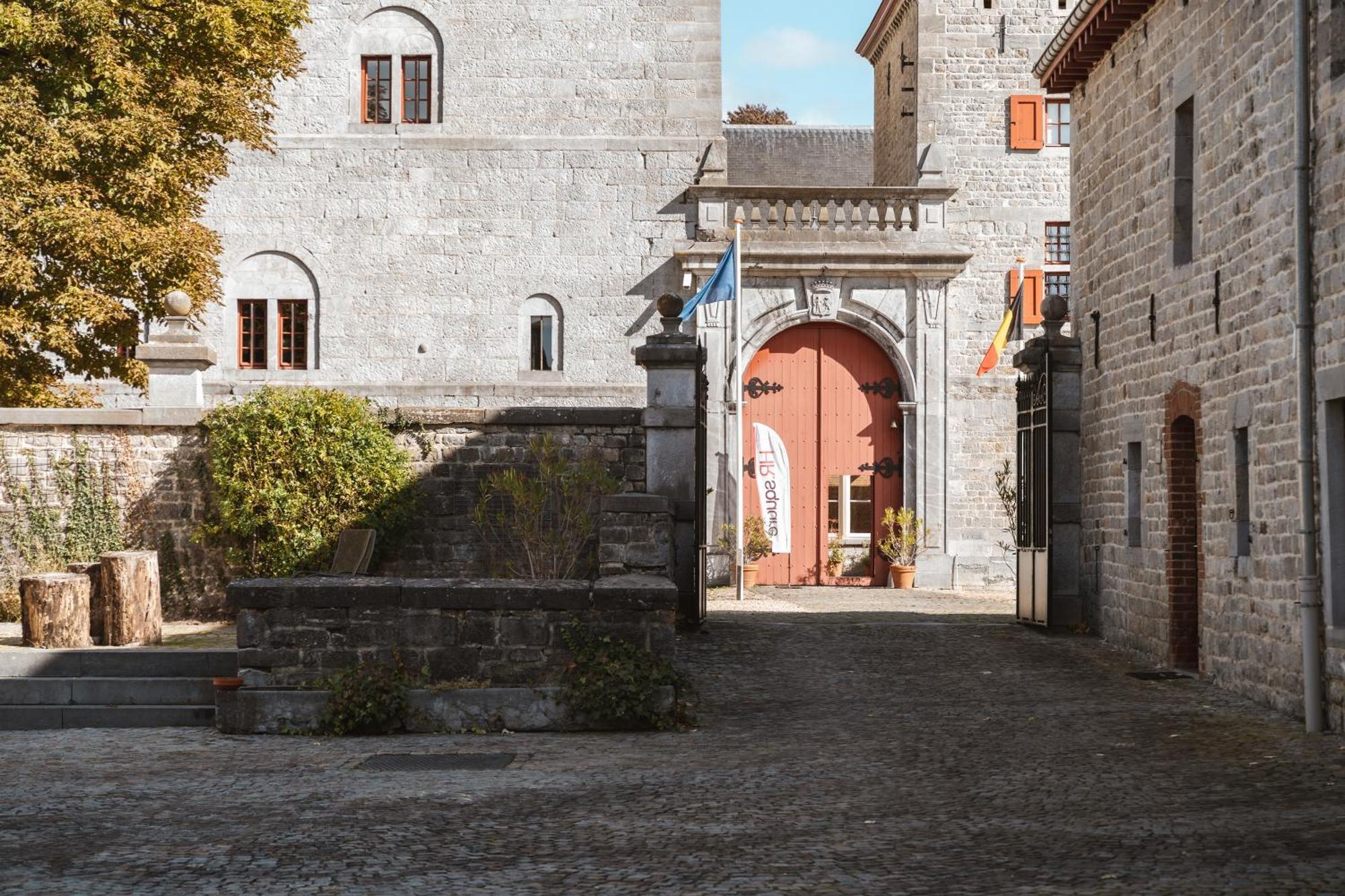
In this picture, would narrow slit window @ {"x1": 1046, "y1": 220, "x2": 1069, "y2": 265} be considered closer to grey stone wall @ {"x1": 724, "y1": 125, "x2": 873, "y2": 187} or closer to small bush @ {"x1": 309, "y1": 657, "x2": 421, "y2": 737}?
grey stone wall @ {"x1": 724, "y1": 125, "x2": 873, "y2": 187}

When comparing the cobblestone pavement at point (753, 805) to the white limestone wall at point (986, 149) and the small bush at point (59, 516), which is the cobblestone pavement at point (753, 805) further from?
the white limestone wall at point (986, 149)

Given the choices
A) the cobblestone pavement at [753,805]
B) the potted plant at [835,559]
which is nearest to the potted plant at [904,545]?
the potted plant at [835,559]

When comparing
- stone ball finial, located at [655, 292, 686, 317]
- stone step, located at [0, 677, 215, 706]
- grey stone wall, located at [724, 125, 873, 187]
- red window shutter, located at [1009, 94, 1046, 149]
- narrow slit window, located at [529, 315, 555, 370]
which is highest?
grey stone wall, located at [724, 125, 873, 187]

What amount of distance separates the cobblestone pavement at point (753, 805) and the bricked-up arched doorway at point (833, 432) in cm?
976

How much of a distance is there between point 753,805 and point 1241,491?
565 centimetres

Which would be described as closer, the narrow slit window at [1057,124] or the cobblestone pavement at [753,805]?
the cobblestone pavement at [753,805]

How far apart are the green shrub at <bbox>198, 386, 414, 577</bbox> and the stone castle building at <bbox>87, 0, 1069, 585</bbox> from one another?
19.6 feet

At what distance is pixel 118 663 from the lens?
11.1 metres

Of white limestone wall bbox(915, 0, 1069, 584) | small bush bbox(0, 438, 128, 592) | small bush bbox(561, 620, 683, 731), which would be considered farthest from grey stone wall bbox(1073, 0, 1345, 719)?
small bush bbox(0, 438, 128, 592)

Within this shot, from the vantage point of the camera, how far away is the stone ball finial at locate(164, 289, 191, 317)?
15.5 m

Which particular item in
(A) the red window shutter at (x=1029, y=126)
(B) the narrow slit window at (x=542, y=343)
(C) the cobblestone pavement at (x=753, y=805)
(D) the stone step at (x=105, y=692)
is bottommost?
(C) the cobblestone pavement at (x=753, y=805)

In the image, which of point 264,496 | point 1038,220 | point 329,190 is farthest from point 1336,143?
point 329,190

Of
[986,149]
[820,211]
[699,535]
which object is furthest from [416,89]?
[699,535]

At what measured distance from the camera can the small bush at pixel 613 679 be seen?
9.77m
